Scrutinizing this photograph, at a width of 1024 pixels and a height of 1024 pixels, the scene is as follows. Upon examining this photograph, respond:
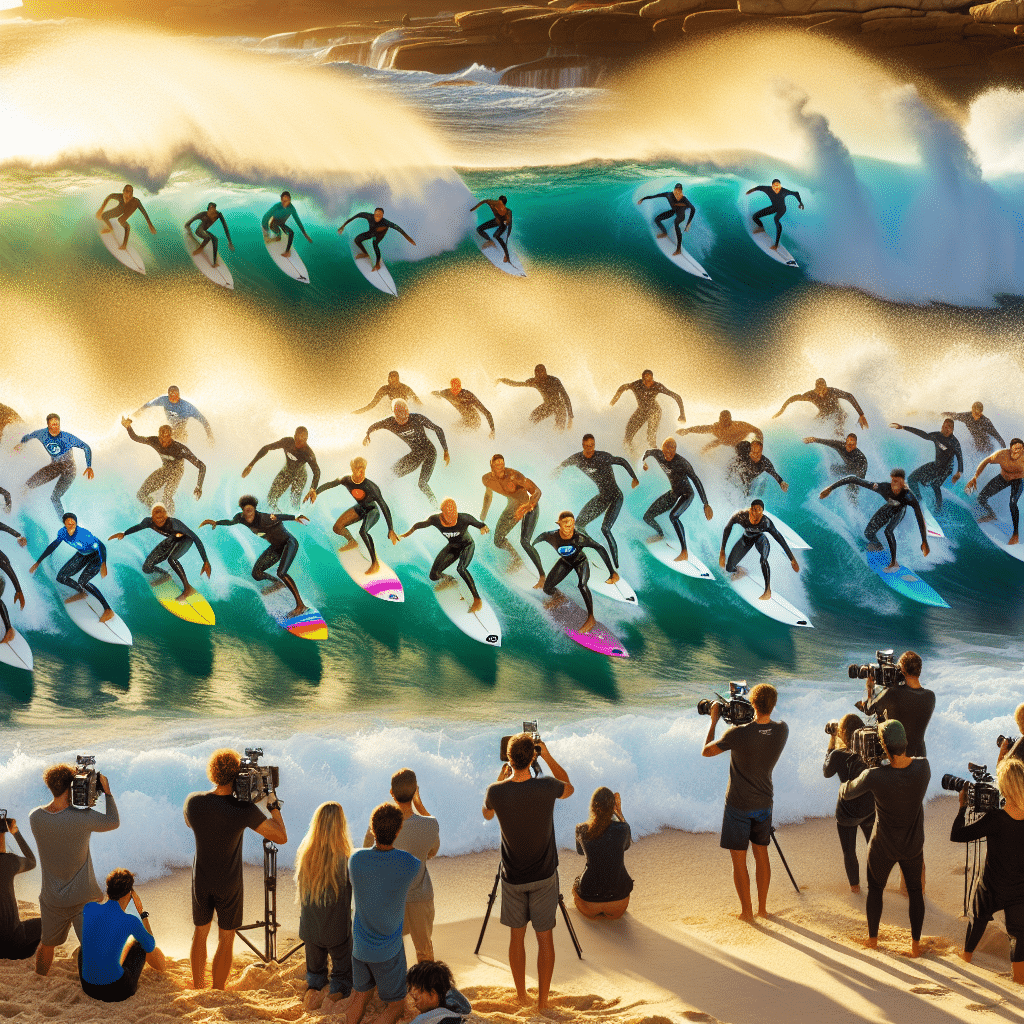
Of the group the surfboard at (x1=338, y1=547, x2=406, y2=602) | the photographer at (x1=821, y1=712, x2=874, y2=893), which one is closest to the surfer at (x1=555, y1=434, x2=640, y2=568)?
the surfboard at (x1=338, y1=547, x2=406, y2=602)

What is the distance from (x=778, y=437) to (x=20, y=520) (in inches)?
324

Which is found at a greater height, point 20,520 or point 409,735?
point 20,520

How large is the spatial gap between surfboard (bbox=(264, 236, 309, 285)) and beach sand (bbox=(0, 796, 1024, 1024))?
7.93m

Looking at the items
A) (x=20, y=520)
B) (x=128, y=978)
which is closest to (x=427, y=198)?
(x=20, y=520)

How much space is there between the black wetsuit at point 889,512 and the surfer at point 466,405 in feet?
12.5

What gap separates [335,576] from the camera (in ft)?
31.4

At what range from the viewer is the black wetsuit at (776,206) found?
12211 millimetres

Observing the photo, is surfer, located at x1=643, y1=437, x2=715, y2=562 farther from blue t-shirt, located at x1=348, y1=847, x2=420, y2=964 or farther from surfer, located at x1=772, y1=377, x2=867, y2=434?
blue t-shirt, located at x1=348, y1=847, x2=420, y2=964

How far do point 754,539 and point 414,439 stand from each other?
3587mm

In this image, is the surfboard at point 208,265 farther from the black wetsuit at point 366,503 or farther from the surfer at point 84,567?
the surfer at point 84,567

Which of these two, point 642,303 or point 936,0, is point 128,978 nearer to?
point 642,303

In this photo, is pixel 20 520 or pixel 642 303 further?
pixel 642 303

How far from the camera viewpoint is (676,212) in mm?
12070

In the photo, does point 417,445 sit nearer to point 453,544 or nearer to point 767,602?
point 453,544
